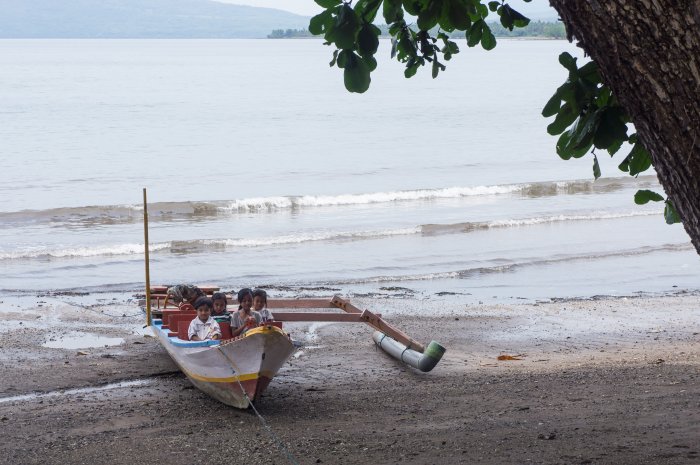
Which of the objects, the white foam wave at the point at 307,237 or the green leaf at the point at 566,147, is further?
the white foam wave at the point at 307,237

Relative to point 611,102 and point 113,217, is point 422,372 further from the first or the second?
point 113,217

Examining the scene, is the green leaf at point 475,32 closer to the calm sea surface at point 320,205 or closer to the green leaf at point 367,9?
the green leaf at point 367,9

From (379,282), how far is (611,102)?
12.3 m

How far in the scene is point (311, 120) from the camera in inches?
2120

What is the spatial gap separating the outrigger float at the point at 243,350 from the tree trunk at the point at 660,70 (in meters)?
5.18

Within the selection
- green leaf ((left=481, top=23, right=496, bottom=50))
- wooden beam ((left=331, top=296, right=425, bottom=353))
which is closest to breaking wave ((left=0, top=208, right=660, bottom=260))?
wooden beam ((left=331, top=296, right=425, bottom=353))

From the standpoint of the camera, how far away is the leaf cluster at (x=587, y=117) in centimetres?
385

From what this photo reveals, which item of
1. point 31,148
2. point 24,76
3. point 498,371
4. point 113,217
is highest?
point 24,76

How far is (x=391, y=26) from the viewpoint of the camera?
632 centimetres

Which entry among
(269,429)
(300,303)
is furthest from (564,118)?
(300,303)

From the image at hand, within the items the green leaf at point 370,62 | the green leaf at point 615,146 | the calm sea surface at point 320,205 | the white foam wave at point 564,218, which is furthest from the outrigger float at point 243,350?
the white foam wave at point 564,218

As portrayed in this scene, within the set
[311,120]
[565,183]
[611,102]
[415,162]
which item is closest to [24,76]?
[311,120]

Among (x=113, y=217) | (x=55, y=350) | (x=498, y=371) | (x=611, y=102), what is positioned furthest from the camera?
(x=113, y=217)

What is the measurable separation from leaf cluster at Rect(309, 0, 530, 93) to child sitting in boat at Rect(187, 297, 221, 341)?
3137 millimetres
